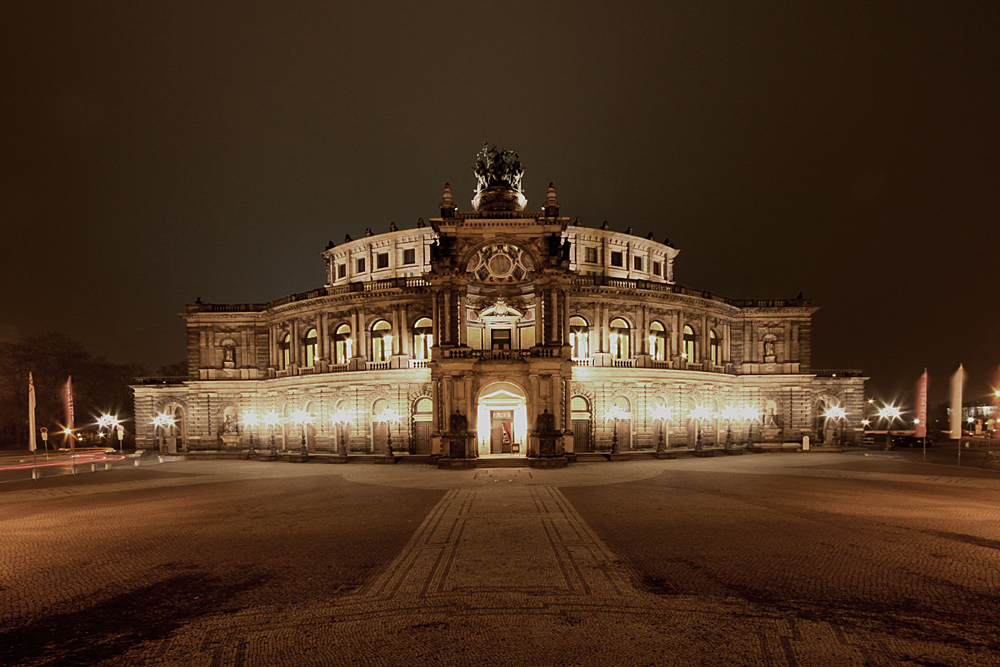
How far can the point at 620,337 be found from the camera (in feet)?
138

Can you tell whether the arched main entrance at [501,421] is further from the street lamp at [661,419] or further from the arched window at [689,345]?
the arched window at [689,345]

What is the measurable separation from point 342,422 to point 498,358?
608 inches

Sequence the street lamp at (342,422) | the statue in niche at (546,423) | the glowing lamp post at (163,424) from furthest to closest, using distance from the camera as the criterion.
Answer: the glowing lamp post at (163,424)
the street lamp at (342,422)
the statue in niche at (546,423)

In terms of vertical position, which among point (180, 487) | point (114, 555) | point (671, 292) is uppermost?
point (671, 292)

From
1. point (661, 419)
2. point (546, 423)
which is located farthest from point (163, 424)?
point (661, 419)

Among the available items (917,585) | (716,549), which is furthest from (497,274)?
(917,585)

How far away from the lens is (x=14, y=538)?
16594 millimetres

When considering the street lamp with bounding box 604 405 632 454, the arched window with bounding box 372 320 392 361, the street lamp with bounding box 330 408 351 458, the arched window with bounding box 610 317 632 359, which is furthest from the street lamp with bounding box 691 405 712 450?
the street lamp with bounding box 330 408 351 458

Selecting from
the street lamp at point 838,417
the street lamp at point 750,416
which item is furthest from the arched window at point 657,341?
the street lamp at point 838,417

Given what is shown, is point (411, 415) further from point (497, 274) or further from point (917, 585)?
point (917, 585)

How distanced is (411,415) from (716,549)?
97.7 ft

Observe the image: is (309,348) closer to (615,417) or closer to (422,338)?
(422,338)

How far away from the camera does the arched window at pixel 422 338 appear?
41.7m

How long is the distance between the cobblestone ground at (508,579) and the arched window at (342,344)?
20.9 meters
